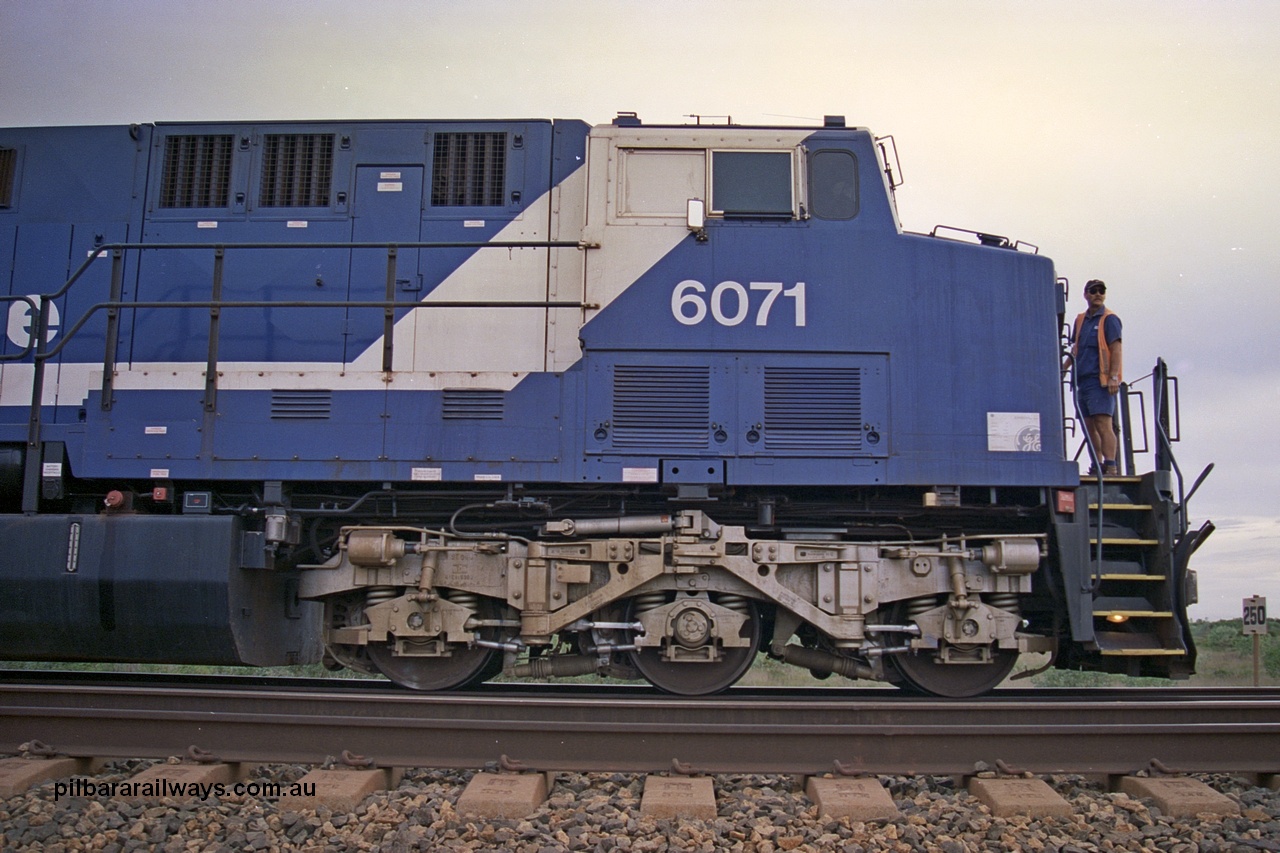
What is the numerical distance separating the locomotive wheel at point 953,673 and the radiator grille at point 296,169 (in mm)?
5717

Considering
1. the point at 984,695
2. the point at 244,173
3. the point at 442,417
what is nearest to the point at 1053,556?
the point at 984,695

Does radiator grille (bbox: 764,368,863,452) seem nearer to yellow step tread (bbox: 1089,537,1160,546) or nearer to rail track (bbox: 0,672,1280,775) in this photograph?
rail track (bbox: 0,672,1280,775)

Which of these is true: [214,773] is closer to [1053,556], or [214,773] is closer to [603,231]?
[603,231]

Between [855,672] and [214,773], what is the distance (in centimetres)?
416

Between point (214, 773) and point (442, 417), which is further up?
point (442, 417)

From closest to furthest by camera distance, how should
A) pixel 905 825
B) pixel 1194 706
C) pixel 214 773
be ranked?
pixel 905 825 < pixel 214 773 < pixel 1194 706

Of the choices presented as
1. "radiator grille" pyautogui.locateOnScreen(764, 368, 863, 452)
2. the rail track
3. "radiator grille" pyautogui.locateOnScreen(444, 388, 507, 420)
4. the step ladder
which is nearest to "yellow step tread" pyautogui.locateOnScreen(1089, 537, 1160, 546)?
the step ladder

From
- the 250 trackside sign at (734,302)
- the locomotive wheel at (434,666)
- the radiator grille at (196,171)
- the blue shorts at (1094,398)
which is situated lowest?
the locomotive wheel at (434,666)

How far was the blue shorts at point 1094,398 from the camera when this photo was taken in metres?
7.42

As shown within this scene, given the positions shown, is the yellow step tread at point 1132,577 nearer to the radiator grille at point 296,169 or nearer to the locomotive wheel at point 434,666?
the locomotive wheel at point 434,666

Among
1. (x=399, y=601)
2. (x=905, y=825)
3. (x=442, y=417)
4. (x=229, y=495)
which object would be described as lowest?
(x=905, y=825)

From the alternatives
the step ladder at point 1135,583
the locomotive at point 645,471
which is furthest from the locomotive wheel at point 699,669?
the step ladder at point 1135,583

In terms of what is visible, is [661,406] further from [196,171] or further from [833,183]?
[196,171]

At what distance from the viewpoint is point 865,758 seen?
17.6ft
